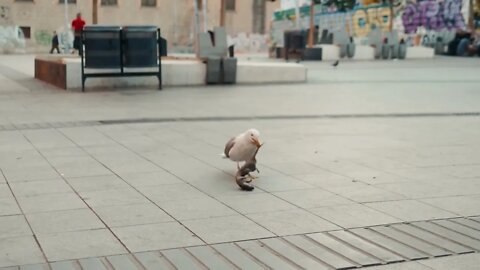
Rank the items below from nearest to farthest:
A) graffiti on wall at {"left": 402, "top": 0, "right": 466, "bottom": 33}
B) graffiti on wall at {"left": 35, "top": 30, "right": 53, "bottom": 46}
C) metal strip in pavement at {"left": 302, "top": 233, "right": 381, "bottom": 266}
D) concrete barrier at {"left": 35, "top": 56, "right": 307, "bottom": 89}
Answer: metal strip in pavement at {"left": 302, "top": 233, "right": 381, "bottom": 266} < concrete barrier at {"left": 35, "top": 56, "right": 307, "bottom": 89} < graffiti on wall at {"left": 402, "top": 0, "right": 466, "bottom": 33} < graffiti on wall at {"left": 35, "top": 30, "right": 53, "bottom": 46}

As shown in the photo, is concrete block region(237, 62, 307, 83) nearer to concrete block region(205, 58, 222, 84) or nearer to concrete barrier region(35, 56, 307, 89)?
concrete barrier region(35, 56, 307, 89)

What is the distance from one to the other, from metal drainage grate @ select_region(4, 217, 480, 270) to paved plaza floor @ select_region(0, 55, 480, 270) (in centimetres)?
1

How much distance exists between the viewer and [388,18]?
136ft

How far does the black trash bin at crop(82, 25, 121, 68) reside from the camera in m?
13.6

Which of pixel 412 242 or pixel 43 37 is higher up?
pixel 43 37

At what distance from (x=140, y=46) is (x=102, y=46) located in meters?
0.78

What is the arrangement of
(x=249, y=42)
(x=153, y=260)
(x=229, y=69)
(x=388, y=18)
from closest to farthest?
(x=153, y=260) < (x=229, y=69) < (x=388, y=18) < (x=249, y=42)

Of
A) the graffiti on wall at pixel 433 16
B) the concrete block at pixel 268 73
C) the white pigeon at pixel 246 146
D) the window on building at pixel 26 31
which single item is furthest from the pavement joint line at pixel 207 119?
the window on building at pixel 26 31

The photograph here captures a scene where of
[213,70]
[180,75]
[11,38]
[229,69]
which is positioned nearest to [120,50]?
[180,75]

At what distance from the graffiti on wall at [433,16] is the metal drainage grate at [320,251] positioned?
3460cm

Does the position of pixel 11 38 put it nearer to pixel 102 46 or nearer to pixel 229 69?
pixel 229 69

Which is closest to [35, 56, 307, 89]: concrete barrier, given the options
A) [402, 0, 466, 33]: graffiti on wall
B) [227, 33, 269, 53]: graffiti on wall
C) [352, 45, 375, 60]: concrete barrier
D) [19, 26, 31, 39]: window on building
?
[352, 45, 375, 60]: concrete barrier

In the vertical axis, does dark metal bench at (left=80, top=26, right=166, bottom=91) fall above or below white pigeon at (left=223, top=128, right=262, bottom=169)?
above

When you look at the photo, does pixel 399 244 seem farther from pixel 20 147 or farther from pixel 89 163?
pixel 20 147
